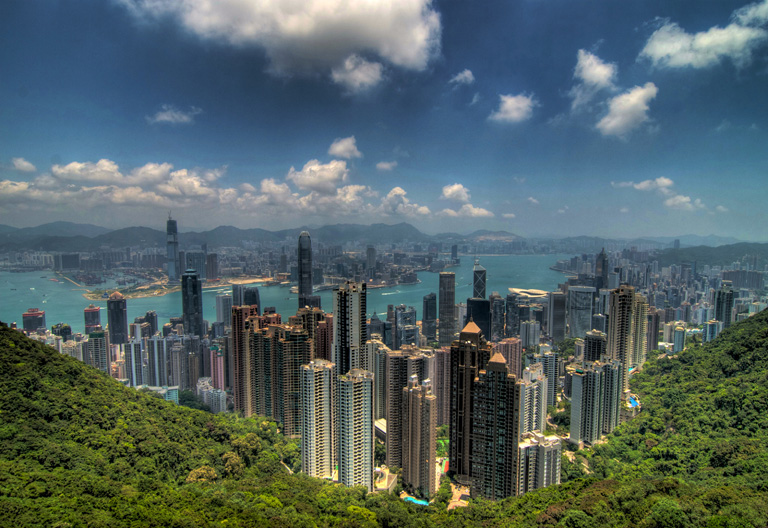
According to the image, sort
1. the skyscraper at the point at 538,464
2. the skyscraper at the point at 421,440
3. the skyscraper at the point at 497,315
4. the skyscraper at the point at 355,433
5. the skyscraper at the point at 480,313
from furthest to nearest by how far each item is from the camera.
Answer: the skyscraper at the point at 497,315 < the skyscraper at the point at 480,313 < the skyscraper at the point at 421,440 < the skyscraper at the point at 355,433 < the skyscraper at the point at 538,464

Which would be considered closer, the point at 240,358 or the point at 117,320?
the point at 240,358

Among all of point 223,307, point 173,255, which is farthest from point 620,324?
point 173,255

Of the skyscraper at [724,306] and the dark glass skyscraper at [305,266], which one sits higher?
the dark glass skyscraper at [305,266]

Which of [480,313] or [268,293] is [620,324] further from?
[268,293]

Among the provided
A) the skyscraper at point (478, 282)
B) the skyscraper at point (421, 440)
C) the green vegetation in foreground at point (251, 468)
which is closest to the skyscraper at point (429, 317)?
the skyscraper at point (478, 282)

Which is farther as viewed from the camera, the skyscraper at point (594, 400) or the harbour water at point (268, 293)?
the harbour water at point (268, 293)

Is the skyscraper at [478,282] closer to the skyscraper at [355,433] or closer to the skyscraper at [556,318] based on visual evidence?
the skyscraper at [556,318]

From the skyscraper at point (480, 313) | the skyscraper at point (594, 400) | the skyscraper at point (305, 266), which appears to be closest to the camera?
the skyscraper at point (594, 400)
